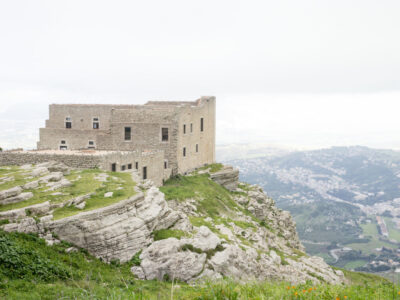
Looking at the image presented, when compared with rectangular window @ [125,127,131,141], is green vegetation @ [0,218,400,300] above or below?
below

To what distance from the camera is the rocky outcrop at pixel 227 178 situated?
153ft

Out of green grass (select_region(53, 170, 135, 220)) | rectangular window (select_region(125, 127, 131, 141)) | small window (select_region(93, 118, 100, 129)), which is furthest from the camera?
small window (select_region(93, 118, 100, 129))

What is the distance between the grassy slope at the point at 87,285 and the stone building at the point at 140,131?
22.2 m

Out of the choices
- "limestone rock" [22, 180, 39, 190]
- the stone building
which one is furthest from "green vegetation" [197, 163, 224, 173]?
"limestone rock" [22, 180, 39, 190]

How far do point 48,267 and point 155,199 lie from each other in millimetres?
8633

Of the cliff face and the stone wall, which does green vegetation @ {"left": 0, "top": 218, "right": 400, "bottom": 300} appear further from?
the stone wall

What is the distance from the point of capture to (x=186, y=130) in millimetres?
46000

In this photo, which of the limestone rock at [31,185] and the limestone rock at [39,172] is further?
the limestone rock at [39,172]

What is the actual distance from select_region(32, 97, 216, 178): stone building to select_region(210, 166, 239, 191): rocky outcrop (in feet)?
11.3

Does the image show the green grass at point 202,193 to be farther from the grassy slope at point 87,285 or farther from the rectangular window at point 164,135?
the grassy slope at point 87,285

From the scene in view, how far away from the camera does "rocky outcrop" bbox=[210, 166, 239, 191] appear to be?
1836 inches

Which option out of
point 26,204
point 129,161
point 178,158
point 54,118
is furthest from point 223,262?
point 54,118

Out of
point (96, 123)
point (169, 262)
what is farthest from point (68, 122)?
point (169, 262)

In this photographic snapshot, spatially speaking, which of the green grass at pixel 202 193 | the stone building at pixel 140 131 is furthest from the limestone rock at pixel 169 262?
the stone building at pixel 140 131
